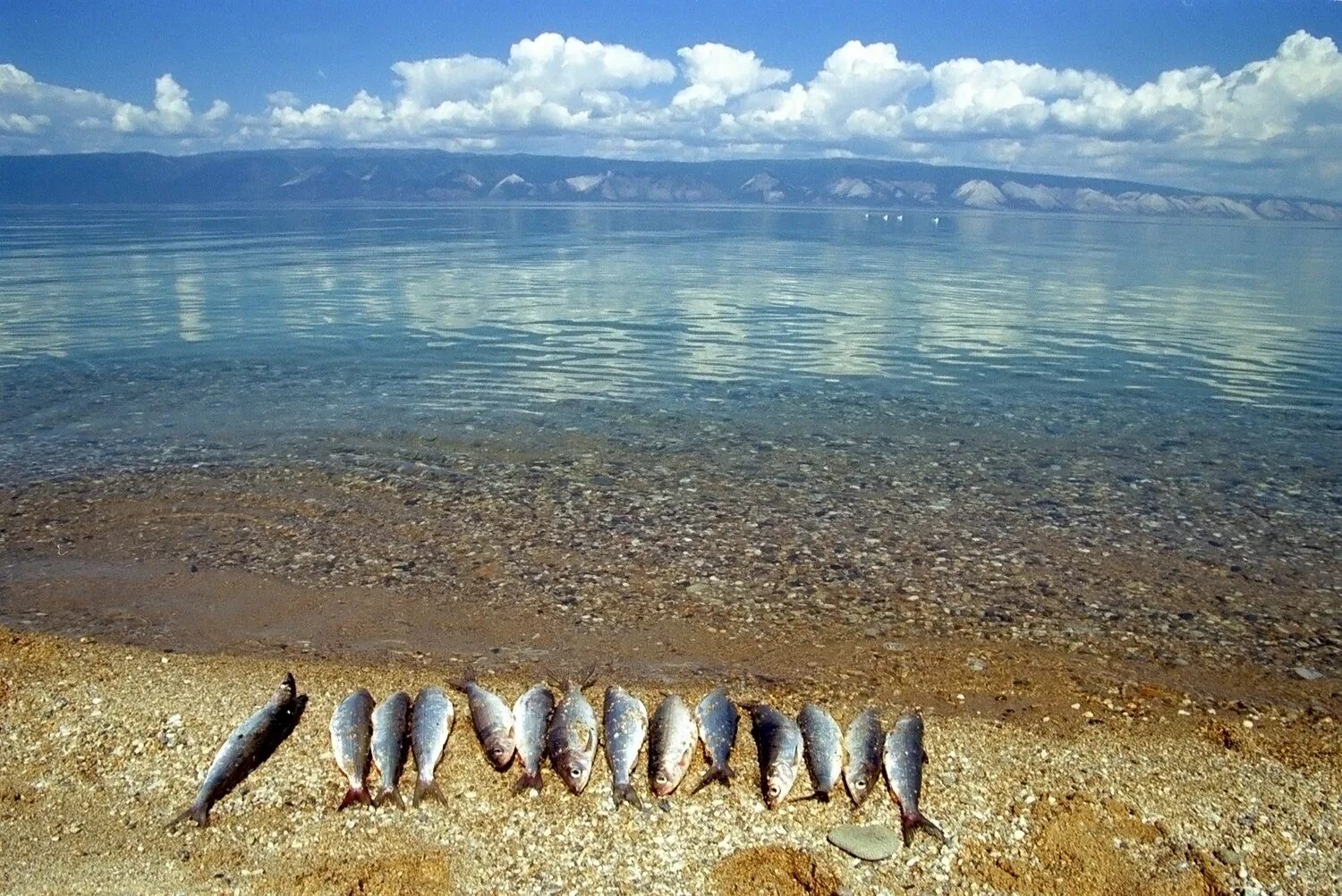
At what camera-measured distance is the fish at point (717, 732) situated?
707 cm

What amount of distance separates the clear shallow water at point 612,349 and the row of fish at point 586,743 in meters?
10.3

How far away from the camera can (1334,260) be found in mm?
79375

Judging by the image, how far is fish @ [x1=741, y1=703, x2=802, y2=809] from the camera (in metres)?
6.86

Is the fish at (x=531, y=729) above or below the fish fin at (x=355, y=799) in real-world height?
above

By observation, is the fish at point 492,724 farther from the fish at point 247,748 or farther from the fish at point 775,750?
the fish at point 775,750

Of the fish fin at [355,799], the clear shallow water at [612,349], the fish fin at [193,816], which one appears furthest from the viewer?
the clear shallow water at [612,349]

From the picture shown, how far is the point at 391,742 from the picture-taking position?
23.7ft

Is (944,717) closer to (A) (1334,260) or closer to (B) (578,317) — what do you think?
(B) (578,317)

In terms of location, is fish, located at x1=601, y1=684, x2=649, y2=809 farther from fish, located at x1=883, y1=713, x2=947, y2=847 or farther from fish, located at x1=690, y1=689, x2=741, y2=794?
fish, located at x1=883, y1=713, x2=947, y2=847

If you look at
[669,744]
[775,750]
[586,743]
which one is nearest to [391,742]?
[586,743]

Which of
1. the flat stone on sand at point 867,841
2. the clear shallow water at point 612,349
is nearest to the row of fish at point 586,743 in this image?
the flat stone on sand at point 867,841

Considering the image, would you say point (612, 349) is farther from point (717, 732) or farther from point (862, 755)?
point (862, 755)

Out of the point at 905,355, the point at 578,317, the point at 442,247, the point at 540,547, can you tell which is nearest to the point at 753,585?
the point at 540,547

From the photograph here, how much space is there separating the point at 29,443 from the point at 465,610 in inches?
430
